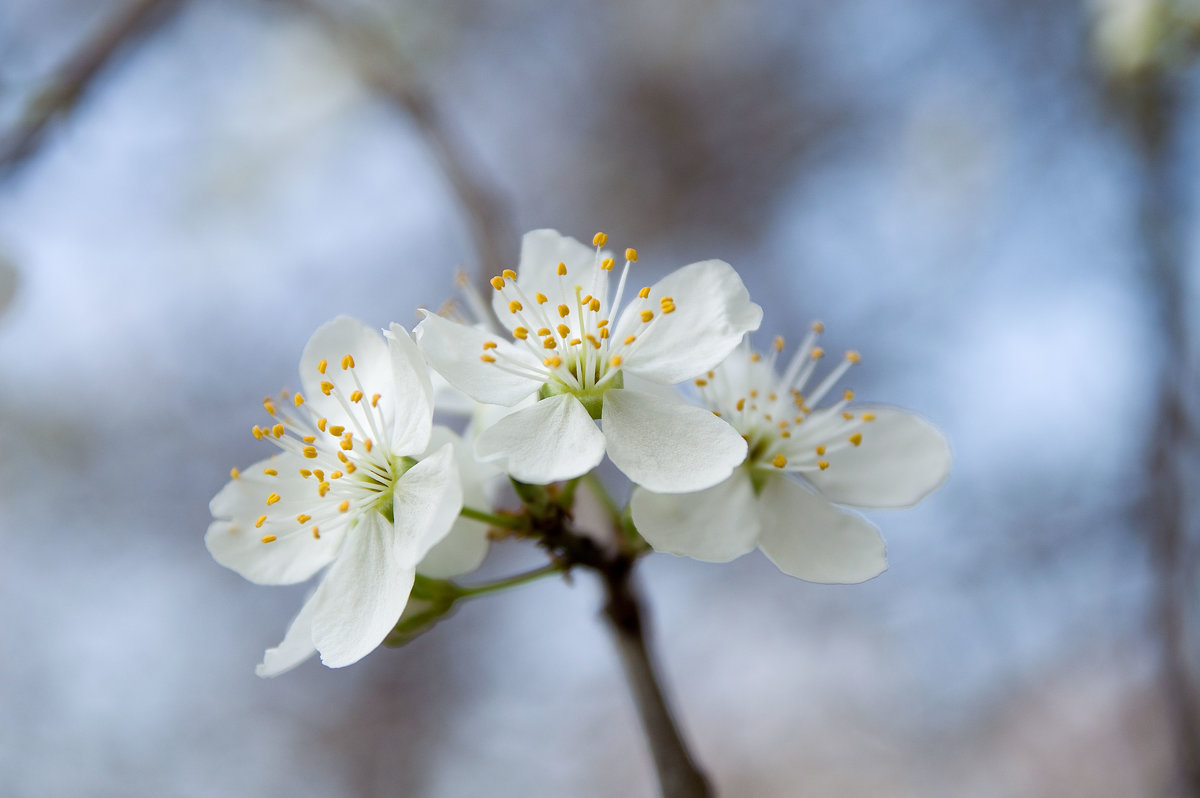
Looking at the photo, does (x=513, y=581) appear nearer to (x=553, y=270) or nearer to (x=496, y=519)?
(x=496, y=519)

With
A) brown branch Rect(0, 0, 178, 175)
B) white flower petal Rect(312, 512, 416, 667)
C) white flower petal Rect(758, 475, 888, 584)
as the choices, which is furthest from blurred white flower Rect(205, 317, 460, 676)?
brown branch Rect(0, 0, 178, 175)

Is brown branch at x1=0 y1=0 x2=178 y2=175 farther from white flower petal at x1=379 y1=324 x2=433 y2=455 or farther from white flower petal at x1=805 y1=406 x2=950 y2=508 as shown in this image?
white flower petal at x1=805 y1=406 x2=950 y2=508

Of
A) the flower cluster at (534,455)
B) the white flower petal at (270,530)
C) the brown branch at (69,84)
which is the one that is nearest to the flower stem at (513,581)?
the flower cluster at (534,455)

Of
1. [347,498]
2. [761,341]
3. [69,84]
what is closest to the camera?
[347,498]

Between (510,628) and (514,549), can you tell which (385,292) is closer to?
(514,549)

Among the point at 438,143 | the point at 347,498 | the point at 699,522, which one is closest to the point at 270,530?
the point at 347,498

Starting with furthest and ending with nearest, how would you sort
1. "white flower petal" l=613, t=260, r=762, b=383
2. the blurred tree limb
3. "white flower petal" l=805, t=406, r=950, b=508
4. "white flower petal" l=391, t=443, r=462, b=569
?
the blurred tree limb → "white flower petal" l=805, t=406, r=950, b=508 → "white flower petal" l=613, t=260, r=762, b=383 → "white flower petal" l=391, t=443, r=462, b=569
